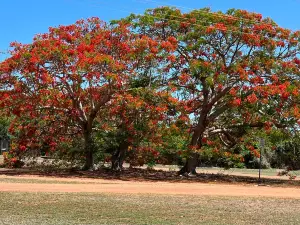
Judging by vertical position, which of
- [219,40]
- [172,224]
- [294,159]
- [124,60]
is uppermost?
[219,40]

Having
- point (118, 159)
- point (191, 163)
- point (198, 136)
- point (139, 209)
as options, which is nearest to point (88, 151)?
point (118, 159)

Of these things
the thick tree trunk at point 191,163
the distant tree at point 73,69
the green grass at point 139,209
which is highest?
the distant tree at point 73,69

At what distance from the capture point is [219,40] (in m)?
24.6

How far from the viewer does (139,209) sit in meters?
12.5

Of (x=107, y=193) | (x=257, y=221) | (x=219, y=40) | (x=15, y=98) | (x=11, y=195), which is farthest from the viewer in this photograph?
(x=219, y=40)

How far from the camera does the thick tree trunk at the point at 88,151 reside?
2620cm

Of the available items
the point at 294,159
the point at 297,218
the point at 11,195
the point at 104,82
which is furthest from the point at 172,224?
the point at 294,159

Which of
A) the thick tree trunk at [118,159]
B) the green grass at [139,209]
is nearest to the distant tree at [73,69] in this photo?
the thick tree trunk at [118,159]

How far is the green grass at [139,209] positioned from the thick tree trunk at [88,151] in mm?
10813

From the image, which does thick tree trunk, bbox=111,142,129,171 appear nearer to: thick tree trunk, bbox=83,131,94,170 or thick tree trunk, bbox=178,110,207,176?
thick tree trunk, bbox=83,131,94,170

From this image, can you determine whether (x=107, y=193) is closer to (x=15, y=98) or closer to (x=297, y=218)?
(x=297, y=218)

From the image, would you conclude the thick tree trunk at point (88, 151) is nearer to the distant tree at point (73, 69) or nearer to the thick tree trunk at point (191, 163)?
the distant tree at point (73, 69)

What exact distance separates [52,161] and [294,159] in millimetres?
14644

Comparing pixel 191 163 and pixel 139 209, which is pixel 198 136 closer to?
pixel 191 163
